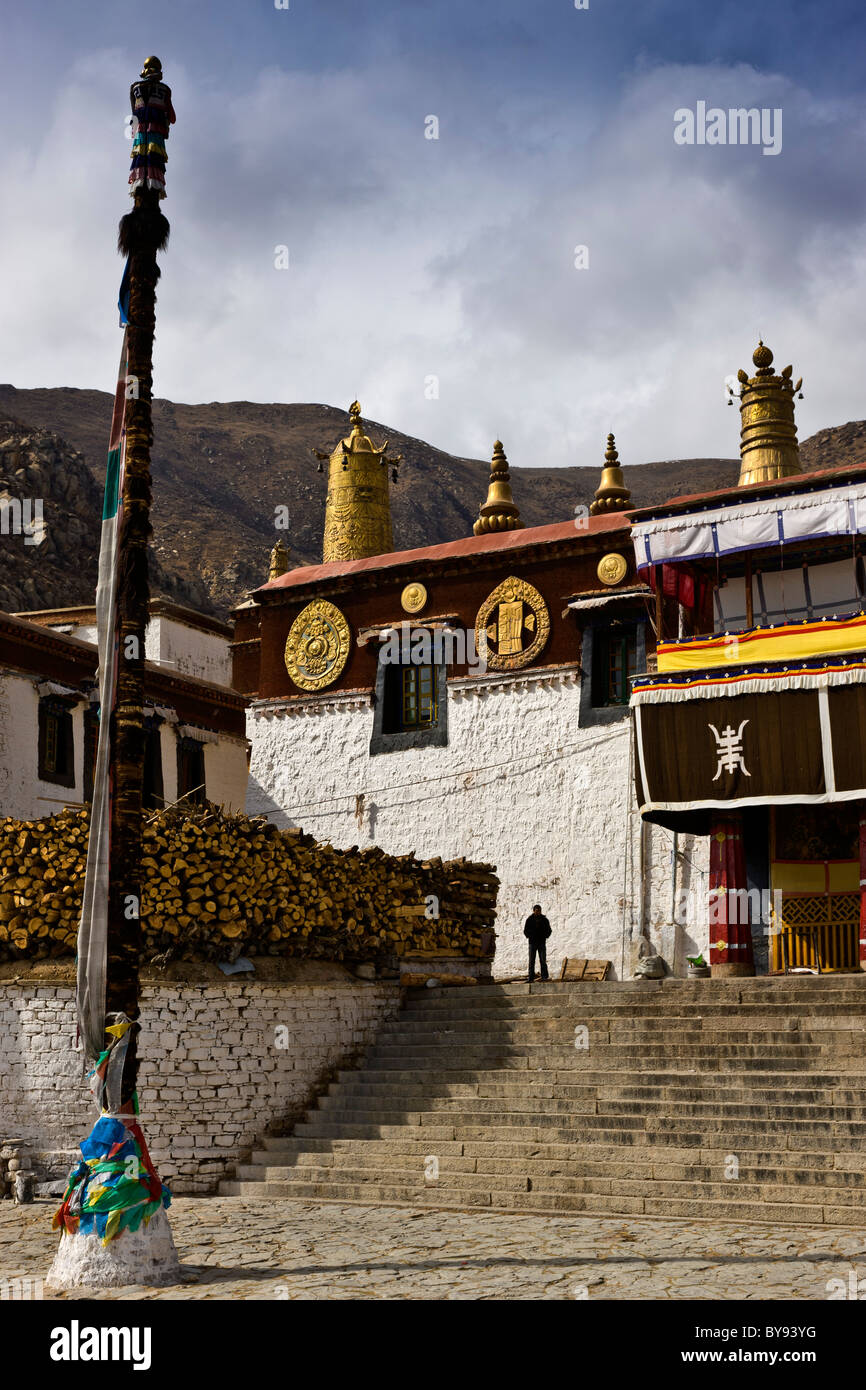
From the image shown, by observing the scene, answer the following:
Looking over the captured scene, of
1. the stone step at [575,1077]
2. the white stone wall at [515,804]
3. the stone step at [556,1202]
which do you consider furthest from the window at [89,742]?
the stone step at [556,1202]

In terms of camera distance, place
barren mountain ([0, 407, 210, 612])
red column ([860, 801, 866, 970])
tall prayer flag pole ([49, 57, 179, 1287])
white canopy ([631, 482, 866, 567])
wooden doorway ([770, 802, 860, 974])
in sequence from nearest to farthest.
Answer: tall prayer flag pole ([49, 57, 179, 1287])
red column ([860, 801, 866, 970])
white canopy ([631, 482, 866, 567])
wooden doorway ([770, 802, 860, 974])
barren mountain ([0, 407, 210, 612])

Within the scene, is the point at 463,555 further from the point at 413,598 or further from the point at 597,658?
the point at 597,658

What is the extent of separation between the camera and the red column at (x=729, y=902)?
18.8m

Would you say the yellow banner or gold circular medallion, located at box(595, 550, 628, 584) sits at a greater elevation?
gold circular medallion, located at box(595, 550, 628, 584)

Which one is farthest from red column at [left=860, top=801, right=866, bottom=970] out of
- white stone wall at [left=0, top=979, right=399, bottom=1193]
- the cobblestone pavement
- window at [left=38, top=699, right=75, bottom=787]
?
window at [left=38, top=699, right=75, bottom=787]

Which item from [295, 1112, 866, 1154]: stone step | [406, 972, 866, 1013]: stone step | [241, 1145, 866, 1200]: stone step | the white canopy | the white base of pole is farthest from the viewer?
the white canopy

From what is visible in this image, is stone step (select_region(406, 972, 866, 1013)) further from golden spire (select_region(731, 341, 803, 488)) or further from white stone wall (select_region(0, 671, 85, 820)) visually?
golden spire (select_region(731, 341, 803, 488))

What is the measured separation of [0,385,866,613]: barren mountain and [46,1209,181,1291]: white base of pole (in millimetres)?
72669

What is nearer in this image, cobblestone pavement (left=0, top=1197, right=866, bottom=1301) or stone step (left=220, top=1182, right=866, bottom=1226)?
A: cobblestone pavement (left=0, top=1197, right=866, bottom=1301)

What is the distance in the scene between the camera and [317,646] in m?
26.4

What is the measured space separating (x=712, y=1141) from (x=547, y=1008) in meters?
3.45

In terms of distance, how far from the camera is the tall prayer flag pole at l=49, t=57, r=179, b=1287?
29.7ft
